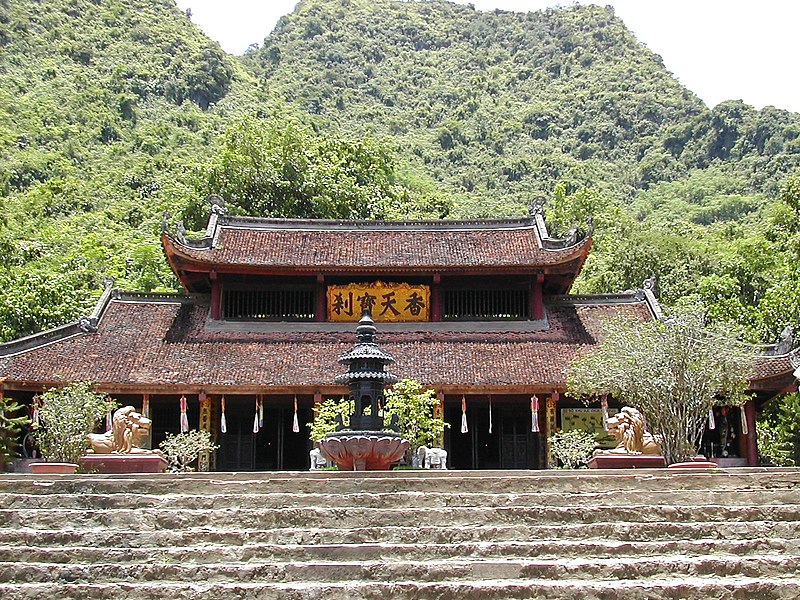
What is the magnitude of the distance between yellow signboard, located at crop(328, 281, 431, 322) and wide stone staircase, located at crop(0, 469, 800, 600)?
1480 cm

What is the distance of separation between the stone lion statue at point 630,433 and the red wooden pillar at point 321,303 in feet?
36.1

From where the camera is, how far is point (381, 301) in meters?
25.4

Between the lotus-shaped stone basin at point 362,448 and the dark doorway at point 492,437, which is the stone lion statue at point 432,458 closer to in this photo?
the dark doorway at point 492,437

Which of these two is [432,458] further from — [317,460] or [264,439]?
[264,439]

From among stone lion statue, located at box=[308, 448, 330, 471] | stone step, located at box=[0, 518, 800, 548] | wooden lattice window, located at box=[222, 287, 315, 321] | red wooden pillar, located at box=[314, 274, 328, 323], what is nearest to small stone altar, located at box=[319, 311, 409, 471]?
stone lion statue, located at box=[308, 448, 330, 471]

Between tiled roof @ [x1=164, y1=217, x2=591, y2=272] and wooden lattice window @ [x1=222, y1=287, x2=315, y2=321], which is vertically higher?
tiled roof @ [x1=164, y1=217, x2=591, y2=272]

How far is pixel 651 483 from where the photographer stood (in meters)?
9.84

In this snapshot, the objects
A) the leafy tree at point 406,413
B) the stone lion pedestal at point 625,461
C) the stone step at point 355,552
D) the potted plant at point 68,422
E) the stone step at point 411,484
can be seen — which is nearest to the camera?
the stone step at point 355,552

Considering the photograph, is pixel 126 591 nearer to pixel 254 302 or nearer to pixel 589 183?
pixel 254 302

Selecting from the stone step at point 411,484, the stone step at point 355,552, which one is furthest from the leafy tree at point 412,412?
the stone step at point 355,552

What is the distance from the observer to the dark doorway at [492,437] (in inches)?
931

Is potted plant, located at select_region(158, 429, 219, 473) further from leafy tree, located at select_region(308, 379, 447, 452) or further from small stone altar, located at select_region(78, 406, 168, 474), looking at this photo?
small stone altar, located at select_region(78, 406, 168, 474)

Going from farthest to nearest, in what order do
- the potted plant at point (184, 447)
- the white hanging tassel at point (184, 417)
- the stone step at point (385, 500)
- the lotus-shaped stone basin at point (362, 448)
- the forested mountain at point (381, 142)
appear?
the forested mountain at point (381, 142) → the white hanging tassel at point (184, 417) → the potted plant at point (184, 447) → the lotus-shaped stone basin at point (362, 448) → the stone step at point (385, 500)

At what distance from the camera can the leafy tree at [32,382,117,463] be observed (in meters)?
19.3
